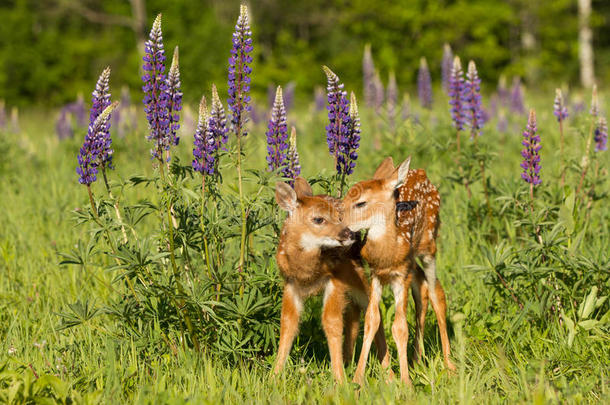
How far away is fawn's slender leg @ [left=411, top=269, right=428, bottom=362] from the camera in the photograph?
4.10m

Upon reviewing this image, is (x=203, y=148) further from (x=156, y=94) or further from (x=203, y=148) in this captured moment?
(x=156, y=94)

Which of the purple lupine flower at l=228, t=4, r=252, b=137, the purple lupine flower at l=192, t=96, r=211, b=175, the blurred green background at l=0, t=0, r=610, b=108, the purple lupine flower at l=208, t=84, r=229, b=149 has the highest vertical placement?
the blurred green background at l=0, t=0, r=610, b=108

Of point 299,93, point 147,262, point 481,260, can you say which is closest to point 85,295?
point 147,262

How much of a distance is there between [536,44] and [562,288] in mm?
28339

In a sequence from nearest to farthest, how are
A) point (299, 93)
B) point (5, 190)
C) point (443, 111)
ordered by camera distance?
point (5, 190)
point (443, 111)
point (299, 93)

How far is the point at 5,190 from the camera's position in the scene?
7922 mm

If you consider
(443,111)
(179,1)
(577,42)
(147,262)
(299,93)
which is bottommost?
(147,262)

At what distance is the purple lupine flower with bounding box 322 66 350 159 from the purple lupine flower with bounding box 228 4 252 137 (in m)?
0.54

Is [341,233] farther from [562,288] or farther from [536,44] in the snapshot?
[536,44]

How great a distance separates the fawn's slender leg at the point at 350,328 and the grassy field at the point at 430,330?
17 cm

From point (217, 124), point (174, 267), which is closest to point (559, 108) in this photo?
point (217, 124)

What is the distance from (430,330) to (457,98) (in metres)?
2.54

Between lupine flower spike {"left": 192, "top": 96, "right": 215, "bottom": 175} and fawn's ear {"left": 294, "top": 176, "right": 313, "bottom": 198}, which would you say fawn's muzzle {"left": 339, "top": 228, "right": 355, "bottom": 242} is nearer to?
fawn's ear {"left": 294, "top": 176, "right": 313, "bottom": 198}

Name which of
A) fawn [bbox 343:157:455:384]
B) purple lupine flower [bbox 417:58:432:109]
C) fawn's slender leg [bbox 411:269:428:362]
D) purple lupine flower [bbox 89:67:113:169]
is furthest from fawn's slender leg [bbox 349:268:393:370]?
purple lupine flower [bbox 417:58:432:109]
